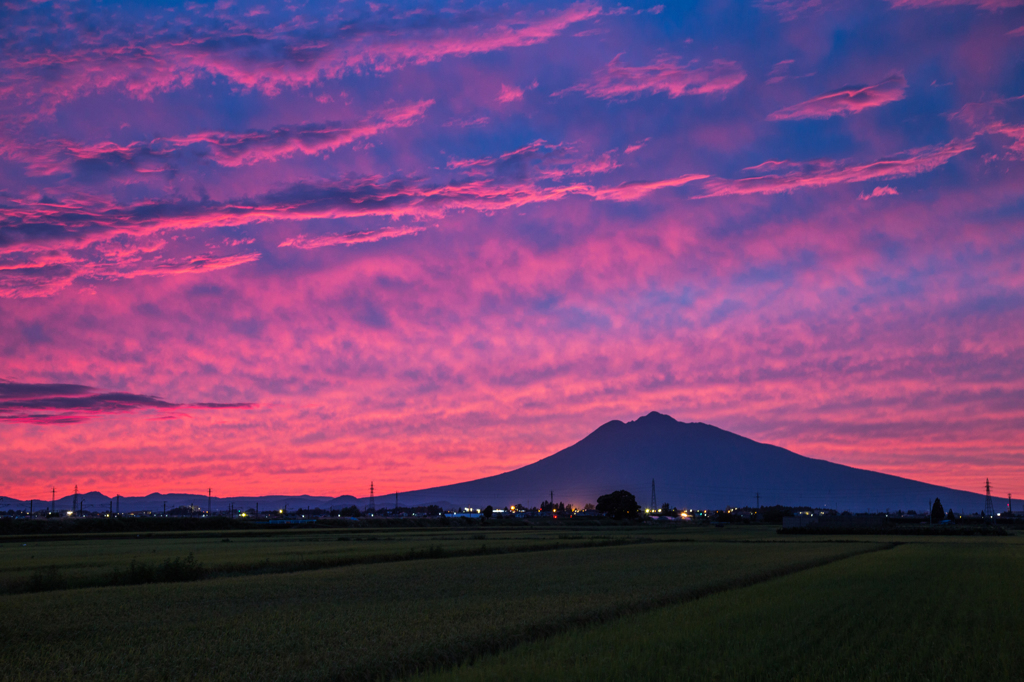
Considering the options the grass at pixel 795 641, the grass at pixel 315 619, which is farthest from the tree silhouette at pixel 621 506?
the grass at pixel 795 641

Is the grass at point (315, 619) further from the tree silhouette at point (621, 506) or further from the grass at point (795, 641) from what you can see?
the tree silhouette at point (621, 506)

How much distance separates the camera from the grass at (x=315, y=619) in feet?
45.2

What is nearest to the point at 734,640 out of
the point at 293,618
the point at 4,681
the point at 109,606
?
the point at 293,618

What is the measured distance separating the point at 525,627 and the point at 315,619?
18.1 ft

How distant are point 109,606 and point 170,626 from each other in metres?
5.00

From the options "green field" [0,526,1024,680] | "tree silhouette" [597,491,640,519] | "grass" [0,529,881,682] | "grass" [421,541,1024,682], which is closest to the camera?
"grass" [421,541,1024,682]

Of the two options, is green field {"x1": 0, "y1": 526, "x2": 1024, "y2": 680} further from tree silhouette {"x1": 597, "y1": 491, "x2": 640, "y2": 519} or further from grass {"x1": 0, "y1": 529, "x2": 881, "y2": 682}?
tree silhouette {"x1": 597, "y1": 491, "x2": 640, "y2": 519}

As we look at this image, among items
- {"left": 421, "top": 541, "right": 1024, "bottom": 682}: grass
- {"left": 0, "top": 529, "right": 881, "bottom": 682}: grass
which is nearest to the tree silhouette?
{"left": 0, "top": 529, "right": 881, "bottom": 682}: grass

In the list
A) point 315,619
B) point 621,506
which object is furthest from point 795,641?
point 621,506

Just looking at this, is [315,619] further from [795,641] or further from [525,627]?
[795,641]

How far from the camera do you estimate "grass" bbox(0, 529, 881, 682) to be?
45.2 feet

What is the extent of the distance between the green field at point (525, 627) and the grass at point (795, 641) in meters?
0.06

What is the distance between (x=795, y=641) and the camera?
52.1 ft

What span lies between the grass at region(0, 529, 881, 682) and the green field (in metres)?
0.06
